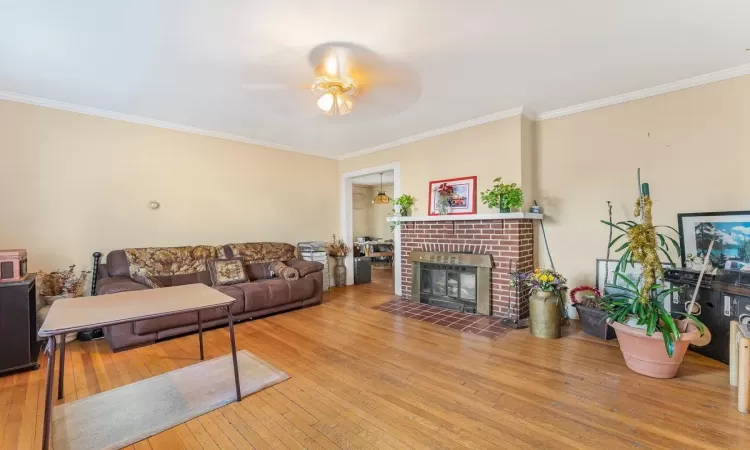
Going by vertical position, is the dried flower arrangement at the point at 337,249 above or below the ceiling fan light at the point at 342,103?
below

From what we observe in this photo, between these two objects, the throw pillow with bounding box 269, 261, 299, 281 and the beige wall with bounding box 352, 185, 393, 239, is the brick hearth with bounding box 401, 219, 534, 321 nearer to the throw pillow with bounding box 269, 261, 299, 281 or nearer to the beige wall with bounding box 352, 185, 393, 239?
the throw pillow with bounding box 269, 261, 299, 281

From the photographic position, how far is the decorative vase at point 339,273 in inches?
241

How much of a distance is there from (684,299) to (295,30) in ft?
13.6

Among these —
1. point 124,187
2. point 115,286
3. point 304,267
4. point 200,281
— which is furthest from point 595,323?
point 124,187

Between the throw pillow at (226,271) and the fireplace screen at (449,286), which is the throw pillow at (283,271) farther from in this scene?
the fireplace screen at (449,286)

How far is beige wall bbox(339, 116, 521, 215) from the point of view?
3949 millimetres

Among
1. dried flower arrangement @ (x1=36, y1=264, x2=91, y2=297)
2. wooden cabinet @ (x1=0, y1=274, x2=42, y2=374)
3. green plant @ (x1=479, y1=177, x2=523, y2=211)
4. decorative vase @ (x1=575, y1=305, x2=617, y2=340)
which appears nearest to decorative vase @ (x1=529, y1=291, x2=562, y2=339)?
decorative vase @ (x1=575, y1=305, x2=617, y2=340)

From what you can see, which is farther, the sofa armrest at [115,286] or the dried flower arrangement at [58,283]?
the dried flower arrangement at [58,283]

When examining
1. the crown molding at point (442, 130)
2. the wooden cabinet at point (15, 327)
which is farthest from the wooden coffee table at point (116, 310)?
the crown molding at point (442, 130)

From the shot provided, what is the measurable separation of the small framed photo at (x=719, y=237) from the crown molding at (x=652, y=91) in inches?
51.7

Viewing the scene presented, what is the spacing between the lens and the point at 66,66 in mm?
2746

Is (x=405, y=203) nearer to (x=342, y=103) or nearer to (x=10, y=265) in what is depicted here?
(x=342, y=103)

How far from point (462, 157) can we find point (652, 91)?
210 cm

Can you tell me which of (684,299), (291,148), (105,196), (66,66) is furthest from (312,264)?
(684,299)
